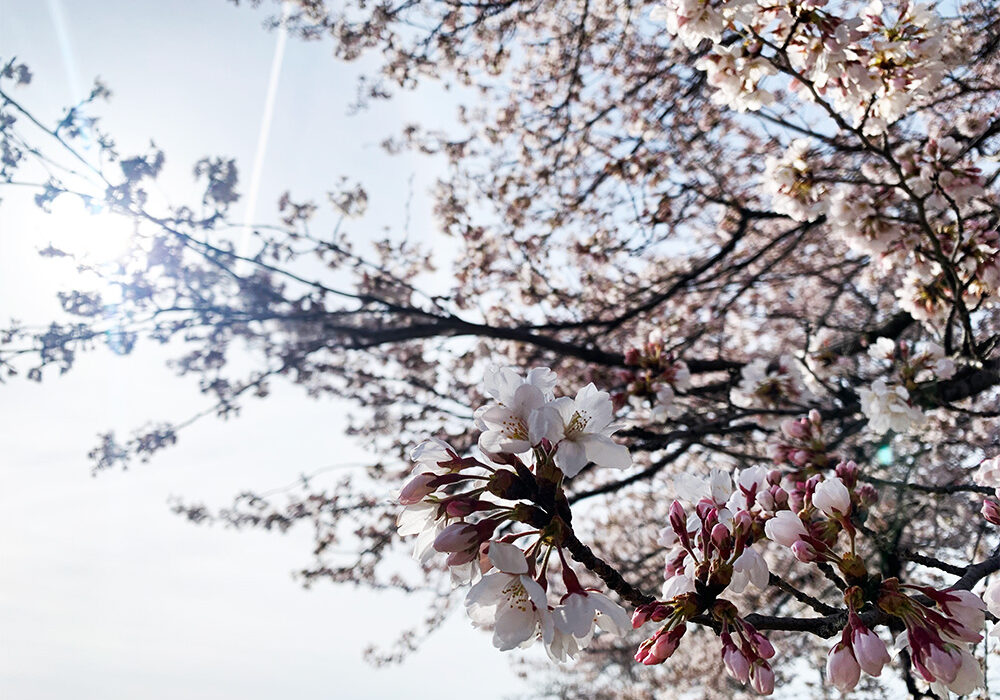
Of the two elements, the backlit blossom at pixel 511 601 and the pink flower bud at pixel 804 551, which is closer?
the backlit blossom at pixel 511 601

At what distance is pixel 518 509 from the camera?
3.92ft

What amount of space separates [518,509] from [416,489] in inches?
7.9

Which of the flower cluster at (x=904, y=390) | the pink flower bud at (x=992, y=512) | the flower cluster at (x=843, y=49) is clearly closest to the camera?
the pink flower bud at (x=992, y=512)

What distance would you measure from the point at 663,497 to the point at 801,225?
3633 millimetres

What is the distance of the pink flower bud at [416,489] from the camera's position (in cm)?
123

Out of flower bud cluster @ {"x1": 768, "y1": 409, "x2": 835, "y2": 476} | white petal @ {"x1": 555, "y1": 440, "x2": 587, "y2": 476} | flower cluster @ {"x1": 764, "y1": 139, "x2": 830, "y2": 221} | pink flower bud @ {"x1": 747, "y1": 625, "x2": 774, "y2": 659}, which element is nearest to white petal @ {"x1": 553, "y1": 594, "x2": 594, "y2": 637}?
white petal @ {"x1": 555, "y1": 440, "x2": 587, "y2": 476}

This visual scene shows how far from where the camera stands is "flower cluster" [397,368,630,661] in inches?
46.3

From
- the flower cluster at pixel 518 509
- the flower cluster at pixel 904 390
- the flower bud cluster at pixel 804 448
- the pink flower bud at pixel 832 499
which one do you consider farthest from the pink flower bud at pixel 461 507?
the flower cluster at pixel 904 390

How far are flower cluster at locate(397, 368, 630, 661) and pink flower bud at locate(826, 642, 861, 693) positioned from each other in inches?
16.6

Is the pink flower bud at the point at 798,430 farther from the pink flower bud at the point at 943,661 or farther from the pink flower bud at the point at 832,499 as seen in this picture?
the pink flower bud at the point at 943,661

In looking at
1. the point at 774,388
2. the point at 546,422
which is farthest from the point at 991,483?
the point at 774,388

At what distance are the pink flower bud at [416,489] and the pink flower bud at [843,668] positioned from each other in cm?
84

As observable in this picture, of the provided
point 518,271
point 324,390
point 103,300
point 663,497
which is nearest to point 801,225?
point 518,271

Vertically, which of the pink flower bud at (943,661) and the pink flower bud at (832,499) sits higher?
the pink flower bud at (832,499)
